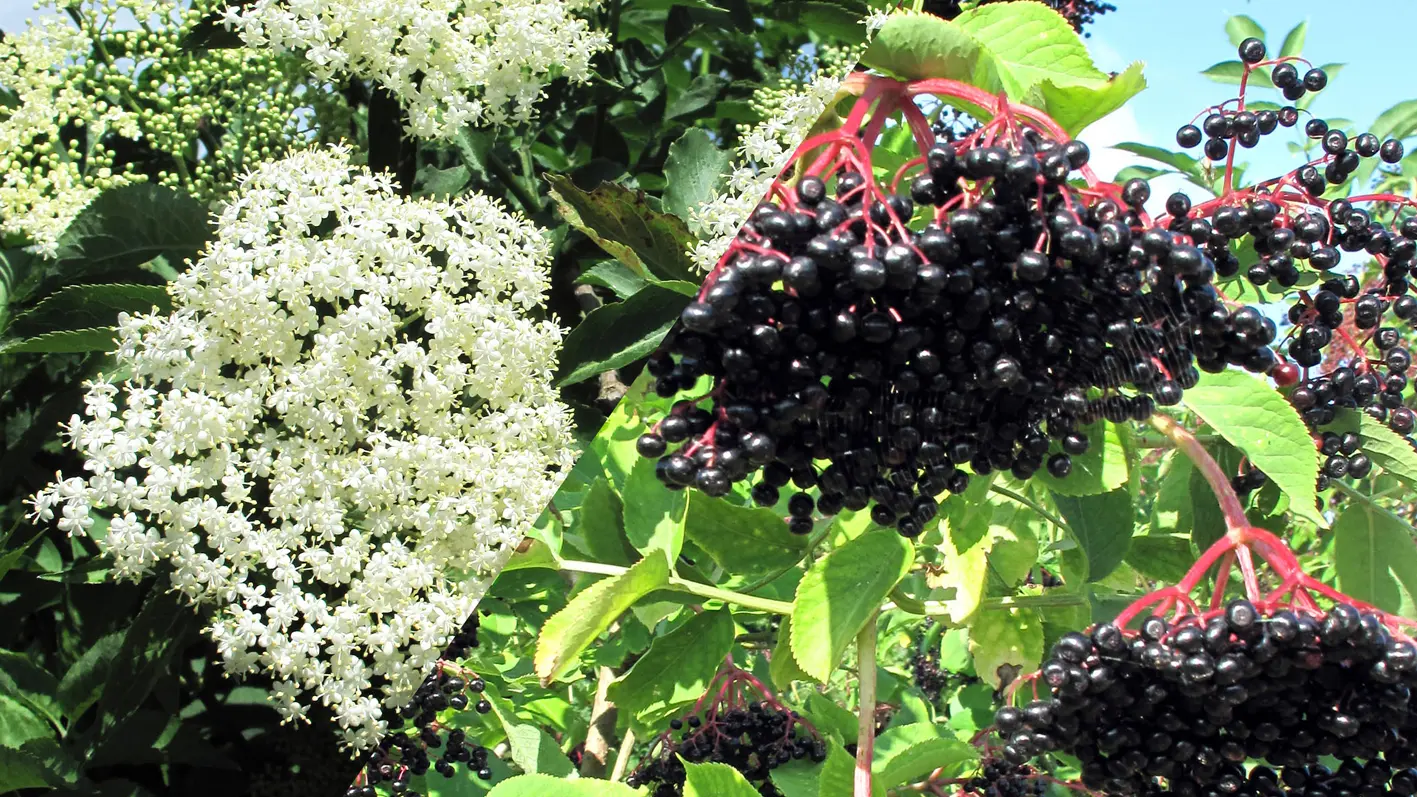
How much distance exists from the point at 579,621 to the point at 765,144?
1.32 ft

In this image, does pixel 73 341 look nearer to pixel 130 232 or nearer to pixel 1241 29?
pixel 130 232

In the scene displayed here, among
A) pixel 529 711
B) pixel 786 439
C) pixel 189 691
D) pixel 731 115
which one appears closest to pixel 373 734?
pixel 189 691

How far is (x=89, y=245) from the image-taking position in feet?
2.18

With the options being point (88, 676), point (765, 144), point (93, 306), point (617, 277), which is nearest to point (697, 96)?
point (765, 144)

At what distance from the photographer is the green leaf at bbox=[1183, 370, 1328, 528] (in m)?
0.87

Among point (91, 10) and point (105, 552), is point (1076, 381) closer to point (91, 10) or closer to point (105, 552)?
point (105, 552)

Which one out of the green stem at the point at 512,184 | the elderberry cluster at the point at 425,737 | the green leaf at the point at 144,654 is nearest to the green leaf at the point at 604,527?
the elderberry cluster at the point at 425,737

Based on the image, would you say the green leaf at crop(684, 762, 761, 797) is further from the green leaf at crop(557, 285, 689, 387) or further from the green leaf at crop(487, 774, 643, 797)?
the green leaf at crop(557, 285, 689, 387)

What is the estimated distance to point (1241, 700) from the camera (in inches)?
30.1

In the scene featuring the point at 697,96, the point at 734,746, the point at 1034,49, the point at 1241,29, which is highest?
the point at 1241,29

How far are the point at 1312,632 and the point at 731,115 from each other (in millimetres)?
688

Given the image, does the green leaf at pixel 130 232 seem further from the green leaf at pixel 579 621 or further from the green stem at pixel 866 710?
the green stem at pixel 866 710

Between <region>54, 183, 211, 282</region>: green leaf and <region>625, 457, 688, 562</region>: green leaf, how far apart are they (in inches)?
14.3

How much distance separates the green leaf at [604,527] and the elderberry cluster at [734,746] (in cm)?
35
